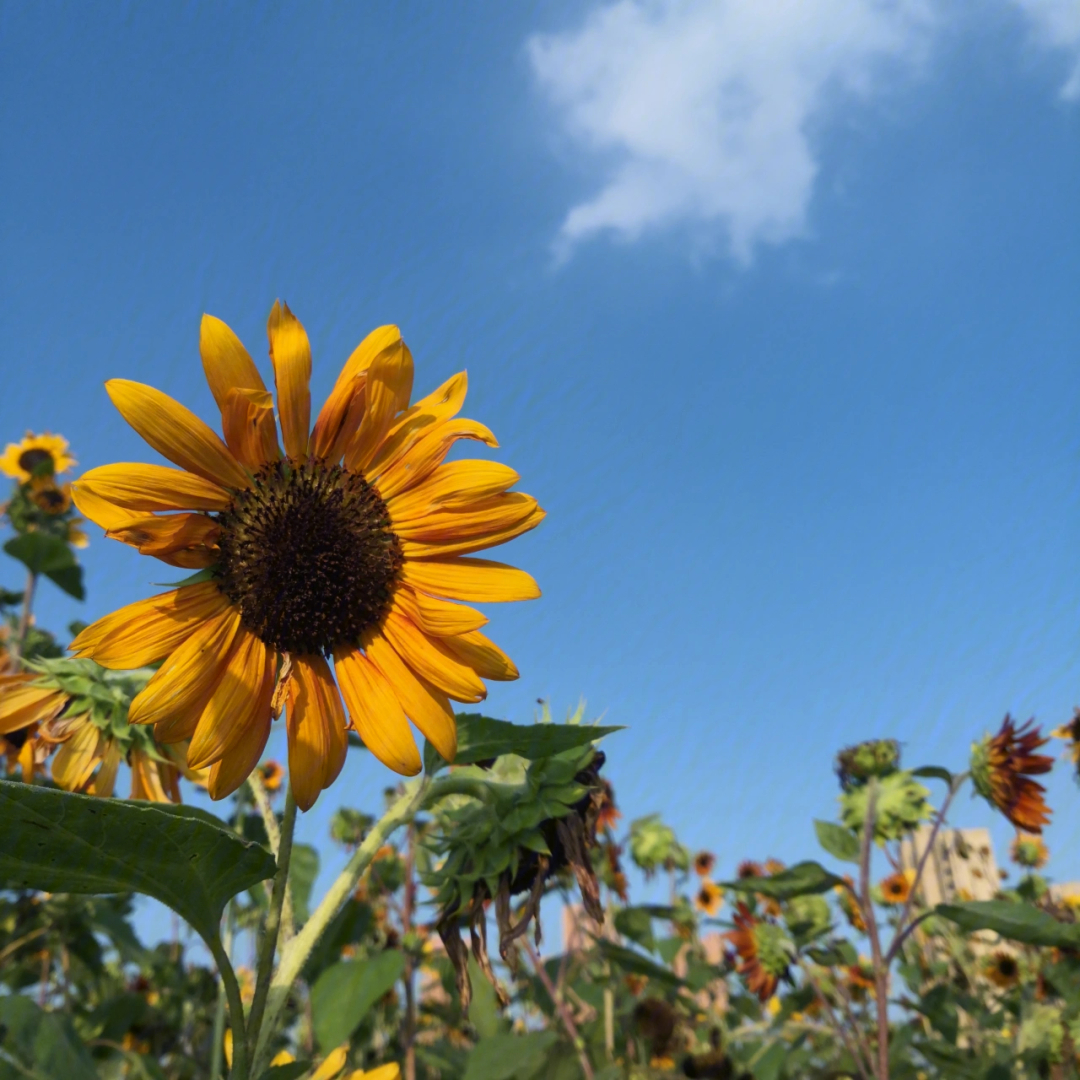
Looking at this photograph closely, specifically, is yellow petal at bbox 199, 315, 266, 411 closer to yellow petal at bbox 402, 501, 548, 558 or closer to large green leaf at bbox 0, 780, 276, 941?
yellow petal at bbox 402, 501, 548, 558

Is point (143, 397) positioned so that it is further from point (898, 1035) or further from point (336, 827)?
point (336, 827)

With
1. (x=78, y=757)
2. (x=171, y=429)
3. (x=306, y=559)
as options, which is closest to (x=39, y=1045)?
(x=78, y=757)

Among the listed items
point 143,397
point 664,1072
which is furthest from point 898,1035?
point 143,397

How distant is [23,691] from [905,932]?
2599 millimetres

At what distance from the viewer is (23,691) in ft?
6.27

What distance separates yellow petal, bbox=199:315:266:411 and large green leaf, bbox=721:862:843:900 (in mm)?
2355

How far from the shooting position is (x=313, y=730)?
1.42 m

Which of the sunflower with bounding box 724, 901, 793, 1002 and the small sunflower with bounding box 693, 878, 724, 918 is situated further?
the small sunflower with bounding box 693, 878, 724, 918

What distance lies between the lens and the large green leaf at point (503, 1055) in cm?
245

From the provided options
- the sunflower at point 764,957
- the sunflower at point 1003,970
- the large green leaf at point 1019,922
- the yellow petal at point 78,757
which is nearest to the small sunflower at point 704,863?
the sunflower at point 1003,970

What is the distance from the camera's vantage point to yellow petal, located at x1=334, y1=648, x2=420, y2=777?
4.54 ft

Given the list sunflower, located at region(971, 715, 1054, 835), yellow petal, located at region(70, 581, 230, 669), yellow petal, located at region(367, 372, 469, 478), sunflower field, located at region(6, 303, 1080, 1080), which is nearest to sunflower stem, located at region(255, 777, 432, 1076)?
sunflower field, located at region(6, 303, 1080, 1080)

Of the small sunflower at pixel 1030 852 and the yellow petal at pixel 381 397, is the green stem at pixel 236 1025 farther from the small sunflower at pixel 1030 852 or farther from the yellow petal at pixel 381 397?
the small sunflower at pixel 1030 852

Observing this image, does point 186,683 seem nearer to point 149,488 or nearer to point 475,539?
point 149,488
